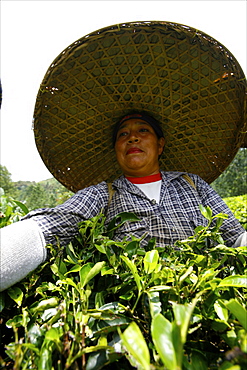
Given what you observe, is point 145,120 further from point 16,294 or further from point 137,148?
point 16,294

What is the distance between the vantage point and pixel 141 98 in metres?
1.29

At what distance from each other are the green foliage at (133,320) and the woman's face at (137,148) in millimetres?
632

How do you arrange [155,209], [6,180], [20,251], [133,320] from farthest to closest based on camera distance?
1. [6,180]
2. [155,209]
3. [20,251]
4. [133,320]

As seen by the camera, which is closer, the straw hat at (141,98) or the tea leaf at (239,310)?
the tea leaf at (239,310)

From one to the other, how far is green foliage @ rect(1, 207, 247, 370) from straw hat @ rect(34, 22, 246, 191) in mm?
833

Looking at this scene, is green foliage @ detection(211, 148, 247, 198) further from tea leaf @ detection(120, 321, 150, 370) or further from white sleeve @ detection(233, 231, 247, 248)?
tea leaf @ detection(120, 321, 150, 370)

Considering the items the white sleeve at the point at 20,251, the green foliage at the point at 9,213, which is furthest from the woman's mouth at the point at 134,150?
the white sleeve at the point at 20,251

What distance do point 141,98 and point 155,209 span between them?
1.95 ft

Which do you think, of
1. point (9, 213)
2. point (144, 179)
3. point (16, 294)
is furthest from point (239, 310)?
point (144, 179)

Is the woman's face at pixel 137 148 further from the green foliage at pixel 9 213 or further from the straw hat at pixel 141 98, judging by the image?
the green foliage at pixel 9 213

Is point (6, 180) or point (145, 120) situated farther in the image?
point (6, 180)

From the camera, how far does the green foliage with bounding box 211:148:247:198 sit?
62.7 feet

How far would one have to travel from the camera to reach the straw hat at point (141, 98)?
1.06 meters

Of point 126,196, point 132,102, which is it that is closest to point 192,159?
point 132,102
